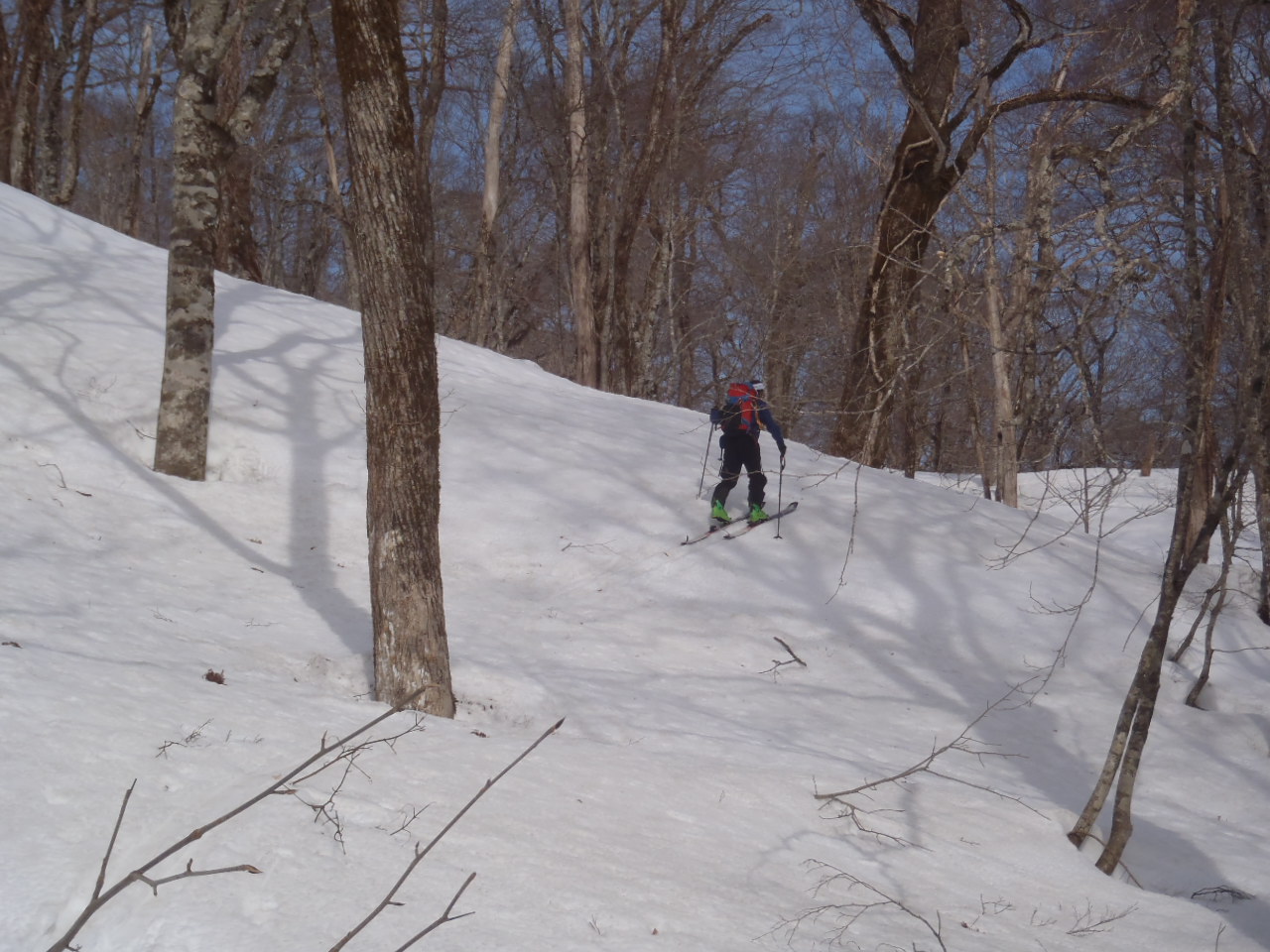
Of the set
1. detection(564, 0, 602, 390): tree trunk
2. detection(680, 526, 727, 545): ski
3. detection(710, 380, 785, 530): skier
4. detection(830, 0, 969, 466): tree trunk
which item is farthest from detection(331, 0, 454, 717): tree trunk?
detection(564, 0, 602, 390): tree trunk

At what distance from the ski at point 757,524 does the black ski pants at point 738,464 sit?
0.21 meters

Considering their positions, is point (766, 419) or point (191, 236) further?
point (766, 419)

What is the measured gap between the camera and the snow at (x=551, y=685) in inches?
115

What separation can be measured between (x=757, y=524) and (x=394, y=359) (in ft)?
16.2

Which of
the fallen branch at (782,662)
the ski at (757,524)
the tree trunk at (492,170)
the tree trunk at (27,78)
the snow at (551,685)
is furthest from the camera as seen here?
the tree trunk at (492,170)

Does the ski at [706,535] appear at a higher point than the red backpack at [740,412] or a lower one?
lower

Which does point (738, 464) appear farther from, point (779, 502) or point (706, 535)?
point (706, 535)

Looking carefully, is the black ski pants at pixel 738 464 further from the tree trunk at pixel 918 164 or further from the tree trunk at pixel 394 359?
the tree trunk at pixel 394 359

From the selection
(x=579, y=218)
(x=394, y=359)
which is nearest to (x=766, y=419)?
(x=394, y=359)

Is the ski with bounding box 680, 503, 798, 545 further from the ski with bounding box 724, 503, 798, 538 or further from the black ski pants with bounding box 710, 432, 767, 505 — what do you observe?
the black ski pants with bounding box 710, 432, 767, 505

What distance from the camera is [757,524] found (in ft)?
29.8

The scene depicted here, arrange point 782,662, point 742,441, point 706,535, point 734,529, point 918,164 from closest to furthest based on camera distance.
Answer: point 782,662 → point 706,535 → point 734,529 → point 742,441 → point 918,164

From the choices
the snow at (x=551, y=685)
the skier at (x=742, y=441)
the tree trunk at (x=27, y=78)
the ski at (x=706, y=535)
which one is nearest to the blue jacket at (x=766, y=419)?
the skier at (x=742, y=441)

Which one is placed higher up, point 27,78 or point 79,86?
point 79,86
